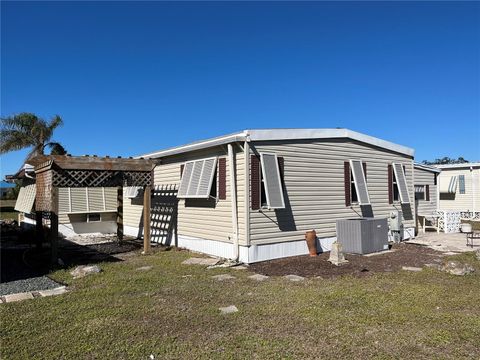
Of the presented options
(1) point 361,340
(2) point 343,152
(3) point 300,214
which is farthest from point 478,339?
(2) point 343,152

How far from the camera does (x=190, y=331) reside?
15.5 ft

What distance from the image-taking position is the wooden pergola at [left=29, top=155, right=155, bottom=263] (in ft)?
31.4

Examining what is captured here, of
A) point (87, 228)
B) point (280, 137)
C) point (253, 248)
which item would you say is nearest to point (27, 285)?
point (253, 248)

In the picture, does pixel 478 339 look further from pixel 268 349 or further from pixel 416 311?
pixel 268 349

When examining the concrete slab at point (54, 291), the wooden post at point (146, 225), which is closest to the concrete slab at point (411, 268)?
the wooden post at point (146, 225)

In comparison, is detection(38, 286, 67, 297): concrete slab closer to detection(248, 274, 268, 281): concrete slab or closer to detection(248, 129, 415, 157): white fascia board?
detection(248, 274, 268, 281): concrete slab

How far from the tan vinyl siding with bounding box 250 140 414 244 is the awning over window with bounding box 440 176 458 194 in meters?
13.4

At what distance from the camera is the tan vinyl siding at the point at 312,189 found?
9.38 metres

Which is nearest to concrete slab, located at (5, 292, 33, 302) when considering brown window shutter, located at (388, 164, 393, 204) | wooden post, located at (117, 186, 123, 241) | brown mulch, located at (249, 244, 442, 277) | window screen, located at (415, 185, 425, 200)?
brown mulch, located at (249, 244, 442, 277)

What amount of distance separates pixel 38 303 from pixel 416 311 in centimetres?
540

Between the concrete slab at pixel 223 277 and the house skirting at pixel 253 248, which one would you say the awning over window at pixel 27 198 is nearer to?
the house skirting at pixel 253 248

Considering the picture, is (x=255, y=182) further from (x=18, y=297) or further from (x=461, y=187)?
(x=461, y=187)

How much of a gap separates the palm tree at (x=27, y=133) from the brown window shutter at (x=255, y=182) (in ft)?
60.2

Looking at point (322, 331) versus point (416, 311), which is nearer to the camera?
point (322, 331)
